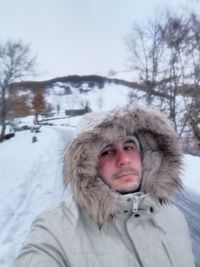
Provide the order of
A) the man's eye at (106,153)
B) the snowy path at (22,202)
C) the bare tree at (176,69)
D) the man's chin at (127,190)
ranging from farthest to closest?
the bare tree at (176,69), the snowy path at (22,202), the man's eye at (106,153), the man's chin at (127,190)

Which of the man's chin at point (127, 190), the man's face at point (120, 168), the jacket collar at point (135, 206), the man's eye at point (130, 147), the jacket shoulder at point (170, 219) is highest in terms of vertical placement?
the man's eye at point (130, 147)

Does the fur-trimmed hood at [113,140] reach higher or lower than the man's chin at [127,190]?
higher


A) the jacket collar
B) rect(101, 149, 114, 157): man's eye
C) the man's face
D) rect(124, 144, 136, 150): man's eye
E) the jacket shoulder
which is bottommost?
the jacket shoulder

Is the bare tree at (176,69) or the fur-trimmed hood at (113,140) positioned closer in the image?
the fur-trimmed hood at (113,140)

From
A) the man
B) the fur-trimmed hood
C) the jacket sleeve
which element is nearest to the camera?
the jacket sleeve

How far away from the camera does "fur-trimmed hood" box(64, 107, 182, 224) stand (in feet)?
6.84

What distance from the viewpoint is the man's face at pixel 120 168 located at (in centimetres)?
223

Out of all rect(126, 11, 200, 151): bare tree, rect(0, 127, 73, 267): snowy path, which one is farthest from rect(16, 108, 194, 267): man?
rect(126, 11, 200, 151): bare tree

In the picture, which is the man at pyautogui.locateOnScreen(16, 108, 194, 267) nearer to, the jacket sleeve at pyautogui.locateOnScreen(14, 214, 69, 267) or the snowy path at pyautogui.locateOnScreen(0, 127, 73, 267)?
the jacket sleeve at pyautogui.locateOnScreen(14, 214, 69, 267)

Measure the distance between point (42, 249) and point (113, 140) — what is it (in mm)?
806

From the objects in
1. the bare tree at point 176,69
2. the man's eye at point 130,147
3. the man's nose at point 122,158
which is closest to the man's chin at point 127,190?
the man's nose at point 122,158

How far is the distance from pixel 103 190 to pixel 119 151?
29cm

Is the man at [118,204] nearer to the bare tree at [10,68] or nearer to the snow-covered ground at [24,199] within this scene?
the snow-covered ground at [24,199]

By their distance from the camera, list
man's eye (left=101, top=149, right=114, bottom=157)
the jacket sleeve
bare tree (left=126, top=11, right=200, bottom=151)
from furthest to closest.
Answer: bare tree (left=126, top=11, right=200, bottom=151) < man's eye (left=101, top=149, right=114, bottom=157) < the jacket sleeve
